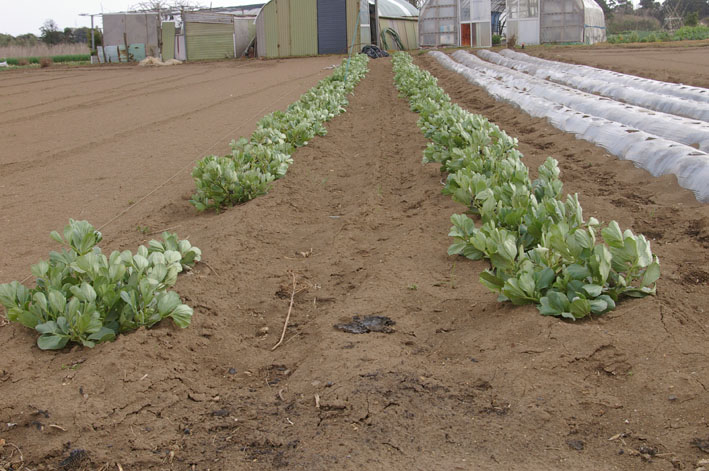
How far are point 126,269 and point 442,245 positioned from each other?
2296 mm

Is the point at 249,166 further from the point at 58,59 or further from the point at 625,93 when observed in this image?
the point at 58,59

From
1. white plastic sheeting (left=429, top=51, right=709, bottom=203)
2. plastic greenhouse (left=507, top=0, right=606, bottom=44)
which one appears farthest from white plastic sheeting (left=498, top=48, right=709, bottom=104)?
plastic greenhouse (left=507, top=0, right=606, bottom=44)

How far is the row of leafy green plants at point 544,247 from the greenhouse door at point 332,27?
31.0 m

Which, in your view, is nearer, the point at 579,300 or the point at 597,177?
the point at 579,300

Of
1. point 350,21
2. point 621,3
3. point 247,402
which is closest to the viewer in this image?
point 247,402

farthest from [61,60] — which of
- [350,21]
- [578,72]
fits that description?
[578,72]

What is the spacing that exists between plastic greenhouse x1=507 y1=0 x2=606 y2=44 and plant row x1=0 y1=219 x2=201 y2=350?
112 ft

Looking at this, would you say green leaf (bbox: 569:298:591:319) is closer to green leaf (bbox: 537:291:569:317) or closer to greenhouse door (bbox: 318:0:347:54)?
green leaf (bbox: 537:291:569:317)

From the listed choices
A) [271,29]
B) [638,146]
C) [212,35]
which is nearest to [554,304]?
[638,146]

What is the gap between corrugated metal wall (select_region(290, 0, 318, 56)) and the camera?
34.9 m

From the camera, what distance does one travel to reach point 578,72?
1644cm

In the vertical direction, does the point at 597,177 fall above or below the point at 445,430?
above

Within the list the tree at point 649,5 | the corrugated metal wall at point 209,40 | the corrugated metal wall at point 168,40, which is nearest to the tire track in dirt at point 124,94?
the corrugated metal wall at point 209,40

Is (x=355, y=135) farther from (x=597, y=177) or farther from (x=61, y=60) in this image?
(x=61, y=60)
